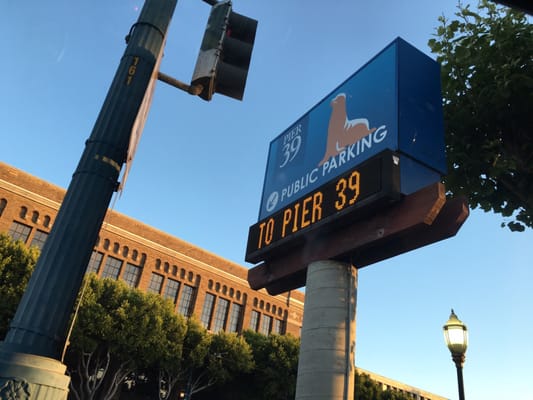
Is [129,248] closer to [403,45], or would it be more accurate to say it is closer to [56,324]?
[403,45]

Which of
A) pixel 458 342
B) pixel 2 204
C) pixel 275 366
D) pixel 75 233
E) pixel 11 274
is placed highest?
pixel 2 204

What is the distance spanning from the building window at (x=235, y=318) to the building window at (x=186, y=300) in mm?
4490

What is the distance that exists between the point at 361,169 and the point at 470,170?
3688 millimetres

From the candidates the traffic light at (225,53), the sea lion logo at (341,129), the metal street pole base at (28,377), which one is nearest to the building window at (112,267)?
the sea lion logo at (341,129)

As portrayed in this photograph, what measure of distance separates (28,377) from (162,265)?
3814 cm

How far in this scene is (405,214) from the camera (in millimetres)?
Result: 7797

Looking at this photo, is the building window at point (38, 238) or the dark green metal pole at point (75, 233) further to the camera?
the building window at point (38, 238)

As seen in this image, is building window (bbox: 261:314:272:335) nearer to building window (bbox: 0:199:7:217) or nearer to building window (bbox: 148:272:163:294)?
building window (bbox: 148:272:163:294)

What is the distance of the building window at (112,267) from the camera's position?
3650 centimetres

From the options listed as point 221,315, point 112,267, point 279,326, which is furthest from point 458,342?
point 279,326

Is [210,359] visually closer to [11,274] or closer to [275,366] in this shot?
[275,366]

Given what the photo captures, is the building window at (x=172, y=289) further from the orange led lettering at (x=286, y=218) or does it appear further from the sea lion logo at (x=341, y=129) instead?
the sea lion logo at (x=341, y=129)

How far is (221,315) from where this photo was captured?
140 feet

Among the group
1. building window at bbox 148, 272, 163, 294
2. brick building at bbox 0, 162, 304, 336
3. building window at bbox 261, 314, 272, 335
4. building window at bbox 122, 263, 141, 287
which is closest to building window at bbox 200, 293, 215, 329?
brick building at bbox 0, 162, 304, 336
